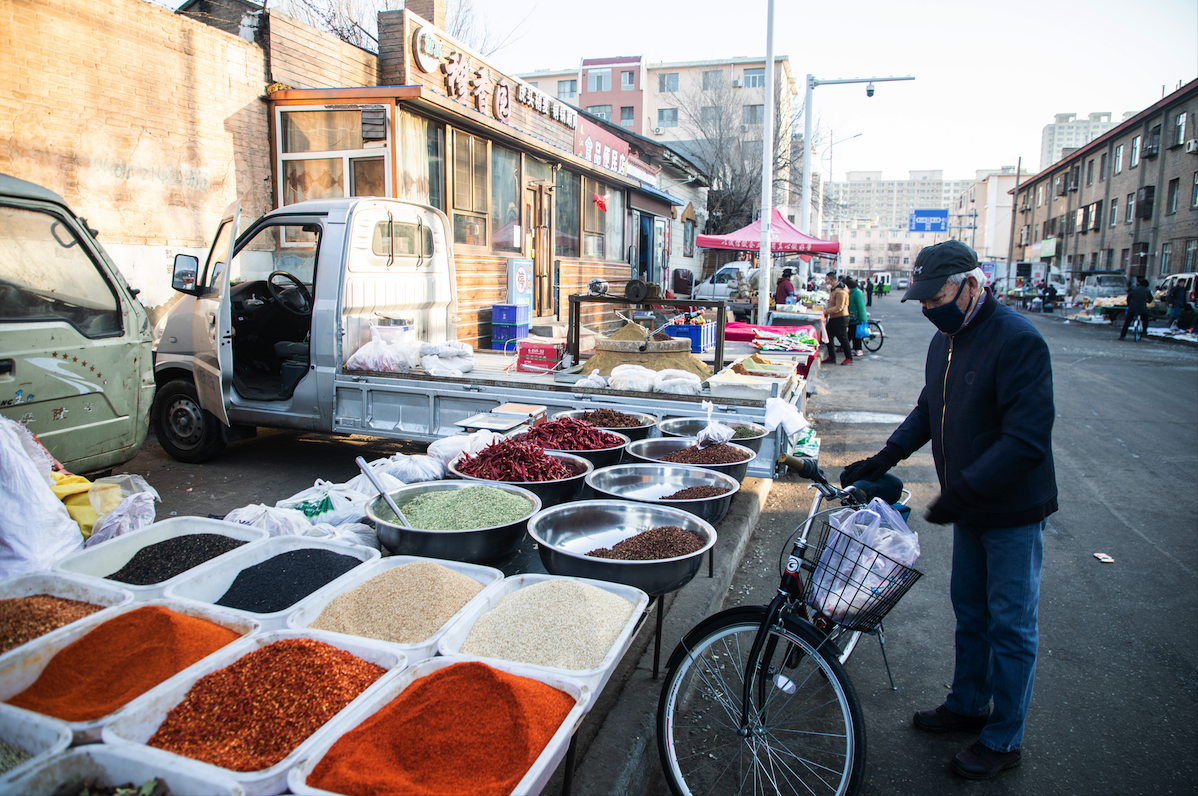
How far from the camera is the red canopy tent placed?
19797 millimetres

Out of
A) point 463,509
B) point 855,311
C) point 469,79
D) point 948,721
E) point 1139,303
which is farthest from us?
point 1139,303

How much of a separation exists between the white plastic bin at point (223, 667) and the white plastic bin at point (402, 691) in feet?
0.07

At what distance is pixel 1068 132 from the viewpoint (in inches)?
6073

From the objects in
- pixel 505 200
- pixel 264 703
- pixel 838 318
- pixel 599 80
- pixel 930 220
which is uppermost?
pixel 599 80

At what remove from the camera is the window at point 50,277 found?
4559mm

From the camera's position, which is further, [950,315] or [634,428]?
[634,428]

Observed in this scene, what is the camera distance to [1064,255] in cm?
5362

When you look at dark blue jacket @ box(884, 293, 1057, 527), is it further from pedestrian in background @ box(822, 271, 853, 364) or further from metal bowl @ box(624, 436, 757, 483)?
pedestrian in background @ box(822, 271, 853, 364)

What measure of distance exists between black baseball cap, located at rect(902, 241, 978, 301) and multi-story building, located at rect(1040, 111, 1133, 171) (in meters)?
178

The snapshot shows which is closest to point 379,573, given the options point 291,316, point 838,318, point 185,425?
point 185,425

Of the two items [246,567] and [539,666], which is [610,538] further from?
[246,567]

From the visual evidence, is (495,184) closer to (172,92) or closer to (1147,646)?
(172,92)

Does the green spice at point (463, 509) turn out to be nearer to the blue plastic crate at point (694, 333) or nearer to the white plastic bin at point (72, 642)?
the white plastic bin at point (72, 642)

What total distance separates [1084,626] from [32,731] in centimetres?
525
